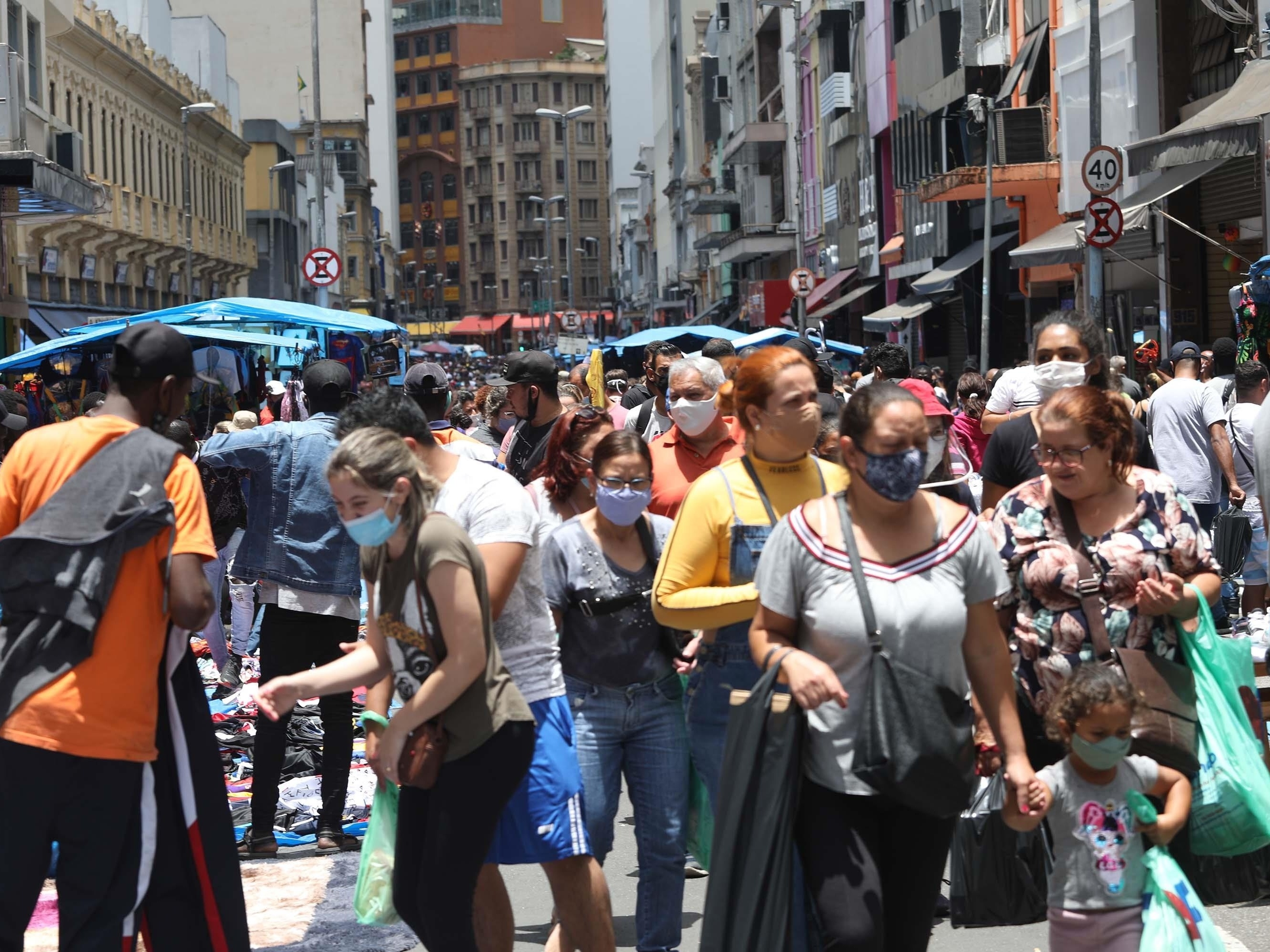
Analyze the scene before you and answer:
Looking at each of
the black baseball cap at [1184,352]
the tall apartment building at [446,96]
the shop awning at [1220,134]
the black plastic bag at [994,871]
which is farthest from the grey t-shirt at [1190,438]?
the tall apartment building at [446,96]

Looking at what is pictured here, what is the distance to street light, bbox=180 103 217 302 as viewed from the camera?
1919 inches

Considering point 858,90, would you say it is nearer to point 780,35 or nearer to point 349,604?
point 780,35

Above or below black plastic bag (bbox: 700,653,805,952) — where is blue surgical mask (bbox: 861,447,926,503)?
above

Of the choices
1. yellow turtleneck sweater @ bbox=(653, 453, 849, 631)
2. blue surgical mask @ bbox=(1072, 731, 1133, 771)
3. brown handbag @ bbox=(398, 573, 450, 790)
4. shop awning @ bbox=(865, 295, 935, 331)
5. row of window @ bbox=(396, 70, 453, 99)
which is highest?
row of window @ bbox=(396, 70, 453, 99)

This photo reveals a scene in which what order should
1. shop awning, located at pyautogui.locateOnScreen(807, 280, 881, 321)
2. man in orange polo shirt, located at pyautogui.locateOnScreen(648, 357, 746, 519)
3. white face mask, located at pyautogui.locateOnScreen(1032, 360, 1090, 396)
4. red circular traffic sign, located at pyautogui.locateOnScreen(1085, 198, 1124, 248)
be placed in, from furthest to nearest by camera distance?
shop awning, located at pyautogui.locateOnScreen(807, 280, 881, 321) → red circular traffic sign, located at pyautogui.locateOnScreen(1085, 198, 1124, 248) → man in orange polo shirt, located at pyautogui.locateOnScreen(648, 357, 746, 519) → white face mask, located at pyautogui.locateOnScreen(1032, 360, 1090, 396)

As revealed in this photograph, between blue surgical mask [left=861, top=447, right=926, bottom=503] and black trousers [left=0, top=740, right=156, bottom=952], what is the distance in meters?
1.95

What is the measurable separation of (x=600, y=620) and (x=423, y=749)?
1169 mm

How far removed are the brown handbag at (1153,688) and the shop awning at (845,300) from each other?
128ft

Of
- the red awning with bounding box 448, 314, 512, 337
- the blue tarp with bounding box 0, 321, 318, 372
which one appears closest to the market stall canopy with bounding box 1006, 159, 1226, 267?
the blue tarp with bounding box 0, 321, 318, 372

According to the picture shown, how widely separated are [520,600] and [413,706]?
28.4 inches

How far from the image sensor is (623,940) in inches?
239

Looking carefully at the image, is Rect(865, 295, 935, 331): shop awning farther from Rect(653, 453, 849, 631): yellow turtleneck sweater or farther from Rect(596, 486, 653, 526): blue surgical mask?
Rect(653, 453, 849, 631): yellow turtleneck sweater

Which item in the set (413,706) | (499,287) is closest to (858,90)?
(413,706)

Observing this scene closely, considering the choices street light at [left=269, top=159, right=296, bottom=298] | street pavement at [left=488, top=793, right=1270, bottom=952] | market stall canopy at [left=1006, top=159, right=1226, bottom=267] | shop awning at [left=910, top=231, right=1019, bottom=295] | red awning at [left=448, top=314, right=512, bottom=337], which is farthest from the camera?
red awning at [left=448, top=314, right=512, bottom=337]
